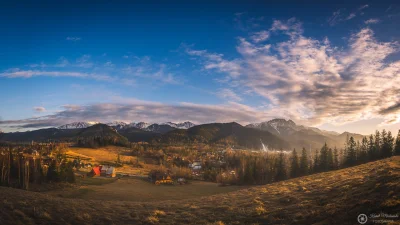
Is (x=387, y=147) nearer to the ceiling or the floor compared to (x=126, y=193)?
nearer to the ceiling

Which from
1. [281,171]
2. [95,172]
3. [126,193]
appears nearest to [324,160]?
[281,171]

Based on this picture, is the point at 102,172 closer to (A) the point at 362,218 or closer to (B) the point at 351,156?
(B) the point at 351,156

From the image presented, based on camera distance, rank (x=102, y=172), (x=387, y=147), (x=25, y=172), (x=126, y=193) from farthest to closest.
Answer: (x=102, y=172)
(x=387, y=147)
(x=25, y=172)
(x=126, y=193)

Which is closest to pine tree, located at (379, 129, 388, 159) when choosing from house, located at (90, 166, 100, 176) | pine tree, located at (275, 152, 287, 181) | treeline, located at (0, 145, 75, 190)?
pine tree, located at (275, 152, 287, 181)

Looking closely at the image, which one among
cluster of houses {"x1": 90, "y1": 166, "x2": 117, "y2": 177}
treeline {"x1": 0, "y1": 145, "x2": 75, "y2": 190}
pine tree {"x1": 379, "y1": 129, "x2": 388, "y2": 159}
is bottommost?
cluster of houses {"x1": 90, "y1": 166, "x2": 117, "y2": 177}

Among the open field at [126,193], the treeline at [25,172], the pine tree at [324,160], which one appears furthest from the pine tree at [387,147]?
the treeline at [25,172]

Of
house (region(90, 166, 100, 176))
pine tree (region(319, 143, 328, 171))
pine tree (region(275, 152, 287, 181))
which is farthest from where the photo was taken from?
house (region(90, 166, 100, 176))

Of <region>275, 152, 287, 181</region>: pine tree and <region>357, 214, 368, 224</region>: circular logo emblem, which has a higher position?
<region>357, 214, 368, 224</region>: circular logo emblem

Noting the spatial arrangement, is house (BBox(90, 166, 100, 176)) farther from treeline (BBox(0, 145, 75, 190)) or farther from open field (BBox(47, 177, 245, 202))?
treeline (BBox(0, 145, 75, 190))

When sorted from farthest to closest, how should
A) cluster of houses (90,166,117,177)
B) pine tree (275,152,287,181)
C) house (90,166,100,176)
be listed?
cluster of houses (90,166,117,177) < house (90,166,100,176) < pine tree (275,152,287,181)

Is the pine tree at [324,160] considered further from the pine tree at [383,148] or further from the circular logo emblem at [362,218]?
the circular logo emblem at [362,218]

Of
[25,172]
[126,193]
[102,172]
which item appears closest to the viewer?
[126,193]

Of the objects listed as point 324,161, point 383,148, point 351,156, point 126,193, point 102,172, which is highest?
point 383,148

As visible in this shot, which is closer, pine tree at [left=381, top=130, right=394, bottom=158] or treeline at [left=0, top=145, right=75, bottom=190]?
treeline at [left=0, top=145, right=75, bottom=190]
